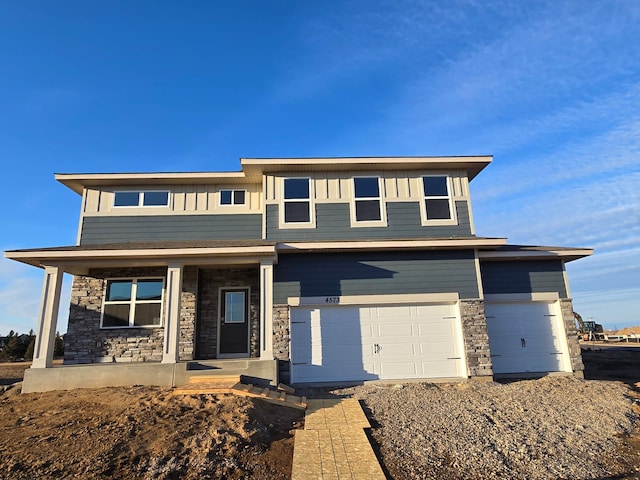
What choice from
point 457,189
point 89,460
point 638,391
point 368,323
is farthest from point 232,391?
point 638,391

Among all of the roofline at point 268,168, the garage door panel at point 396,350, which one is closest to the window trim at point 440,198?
the roofline at point 268,168

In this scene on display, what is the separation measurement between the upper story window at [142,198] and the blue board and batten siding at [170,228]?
1.45 feet

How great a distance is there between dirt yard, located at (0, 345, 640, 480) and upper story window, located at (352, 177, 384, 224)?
4794mm

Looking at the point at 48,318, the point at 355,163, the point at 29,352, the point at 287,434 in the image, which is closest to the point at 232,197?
the point at 355,163

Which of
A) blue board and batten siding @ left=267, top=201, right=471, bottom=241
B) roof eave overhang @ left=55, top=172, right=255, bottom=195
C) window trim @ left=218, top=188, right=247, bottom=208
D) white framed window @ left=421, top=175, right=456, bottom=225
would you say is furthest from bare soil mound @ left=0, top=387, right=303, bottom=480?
white framed window @ left=421, top=175, right=456, bottom=225

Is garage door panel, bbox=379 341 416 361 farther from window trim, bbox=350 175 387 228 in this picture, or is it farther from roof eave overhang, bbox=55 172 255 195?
roof eave overhang, bbox=55 172 255 195

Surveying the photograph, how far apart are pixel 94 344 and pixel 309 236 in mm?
6657

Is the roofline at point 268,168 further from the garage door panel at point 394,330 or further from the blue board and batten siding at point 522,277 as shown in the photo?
the garage door panel at point 394,330

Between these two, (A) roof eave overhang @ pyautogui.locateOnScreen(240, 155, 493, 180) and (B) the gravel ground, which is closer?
(B) the gravel ground

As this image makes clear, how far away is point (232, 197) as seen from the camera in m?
12.3

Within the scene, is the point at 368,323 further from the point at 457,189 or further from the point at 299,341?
the point at 457,189

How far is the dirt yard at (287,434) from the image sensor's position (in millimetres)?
4730

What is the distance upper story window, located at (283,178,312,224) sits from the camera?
11.3m

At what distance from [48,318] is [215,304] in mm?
4011
